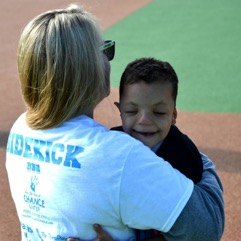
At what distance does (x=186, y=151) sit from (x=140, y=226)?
0.40 meters

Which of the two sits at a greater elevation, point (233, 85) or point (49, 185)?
point (49, 185)

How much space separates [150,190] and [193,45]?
6690 millimetres

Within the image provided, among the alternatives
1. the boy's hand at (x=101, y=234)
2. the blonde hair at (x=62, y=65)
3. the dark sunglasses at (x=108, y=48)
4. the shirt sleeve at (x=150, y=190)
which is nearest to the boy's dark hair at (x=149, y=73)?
the dark sunglasses at (x=108, y=48)

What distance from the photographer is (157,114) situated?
208 cm

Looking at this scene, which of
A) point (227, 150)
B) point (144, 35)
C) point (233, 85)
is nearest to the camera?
point (227, 150)

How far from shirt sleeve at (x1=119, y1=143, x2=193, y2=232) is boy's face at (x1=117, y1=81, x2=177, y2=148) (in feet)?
1.13

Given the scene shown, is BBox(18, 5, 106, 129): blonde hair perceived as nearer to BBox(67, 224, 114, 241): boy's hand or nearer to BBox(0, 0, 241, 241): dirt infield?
BBox(67, 224, 114, 241): boy's hand

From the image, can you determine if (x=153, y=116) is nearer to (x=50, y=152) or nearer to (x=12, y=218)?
(x=50, y=152)

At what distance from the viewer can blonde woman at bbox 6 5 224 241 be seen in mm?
1708

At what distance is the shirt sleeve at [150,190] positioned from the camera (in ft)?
5.57

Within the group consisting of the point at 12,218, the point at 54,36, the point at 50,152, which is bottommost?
the point at 12,218

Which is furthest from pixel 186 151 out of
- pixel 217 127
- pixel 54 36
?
pixel 217 127

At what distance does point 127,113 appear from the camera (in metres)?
2.12

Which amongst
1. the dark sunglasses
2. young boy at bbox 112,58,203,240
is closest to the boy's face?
young boy at bbox 112,58,203,240
